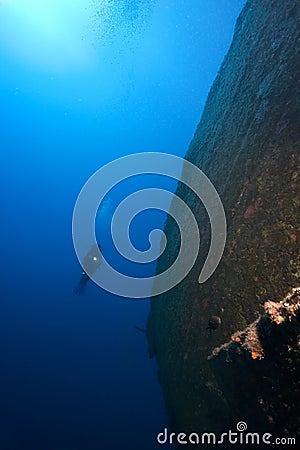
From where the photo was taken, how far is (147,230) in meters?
59.8

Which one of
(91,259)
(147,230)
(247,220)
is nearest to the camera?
(247,220)

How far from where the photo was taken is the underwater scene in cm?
219

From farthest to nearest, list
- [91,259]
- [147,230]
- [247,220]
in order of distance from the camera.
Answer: [147,230]
[91,259]
[247,220]

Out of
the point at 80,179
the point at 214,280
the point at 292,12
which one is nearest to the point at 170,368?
the point at 214,280

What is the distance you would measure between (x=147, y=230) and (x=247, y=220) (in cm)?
5734

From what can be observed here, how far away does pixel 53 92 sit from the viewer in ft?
176

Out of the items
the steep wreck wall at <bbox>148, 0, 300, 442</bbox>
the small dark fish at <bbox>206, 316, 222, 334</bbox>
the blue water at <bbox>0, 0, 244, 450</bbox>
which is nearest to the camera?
the steep wreck wall at <bbox>148, 0, 300, 442</bbox>

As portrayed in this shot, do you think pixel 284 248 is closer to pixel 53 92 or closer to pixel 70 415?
pixel 70 415

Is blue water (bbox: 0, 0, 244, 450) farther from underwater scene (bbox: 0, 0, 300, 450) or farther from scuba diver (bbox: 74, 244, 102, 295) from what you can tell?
scuba diver (bbox: 74, 244, 102, 295)

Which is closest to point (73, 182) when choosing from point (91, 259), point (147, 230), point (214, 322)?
point (147, 230)

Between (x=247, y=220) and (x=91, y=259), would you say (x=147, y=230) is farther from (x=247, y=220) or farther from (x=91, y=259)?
(x=247, y=220)

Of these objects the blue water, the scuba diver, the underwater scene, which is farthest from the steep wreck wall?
Answer: the blue water

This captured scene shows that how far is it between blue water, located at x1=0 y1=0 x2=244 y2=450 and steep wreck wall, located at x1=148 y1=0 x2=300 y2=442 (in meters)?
17.7

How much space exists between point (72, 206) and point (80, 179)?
884 centimetres
